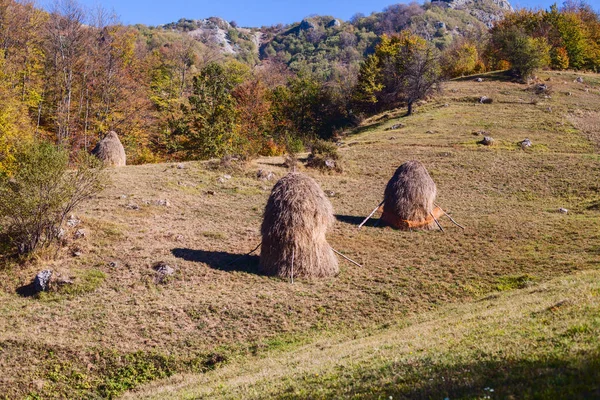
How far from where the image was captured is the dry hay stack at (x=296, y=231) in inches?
621

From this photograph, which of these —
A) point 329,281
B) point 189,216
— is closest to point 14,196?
point 189,216

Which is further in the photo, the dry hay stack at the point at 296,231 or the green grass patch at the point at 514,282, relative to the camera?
the dry hay stack at the point at 296,231

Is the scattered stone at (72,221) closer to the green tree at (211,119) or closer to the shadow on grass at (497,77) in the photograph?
the green tree at (211,119)

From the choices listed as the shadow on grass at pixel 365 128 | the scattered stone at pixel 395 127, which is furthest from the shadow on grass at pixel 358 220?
the shadow on grass at pixel 365 128

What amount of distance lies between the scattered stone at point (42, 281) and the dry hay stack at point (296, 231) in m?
7.06

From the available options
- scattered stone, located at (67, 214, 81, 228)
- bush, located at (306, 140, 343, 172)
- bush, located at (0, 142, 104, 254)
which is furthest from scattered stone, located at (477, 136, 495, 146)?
bush, located at (0, 142, 104, 254)

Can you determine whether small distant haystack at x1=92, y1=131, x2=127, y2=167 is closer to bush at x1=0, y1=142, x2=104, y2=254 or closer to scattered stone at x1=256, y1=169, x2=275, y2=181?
scattered stone at x1=256, y1=169, x2=275, y2=181

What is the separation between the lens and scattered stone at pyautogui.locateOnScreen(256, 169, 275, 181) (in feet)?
103

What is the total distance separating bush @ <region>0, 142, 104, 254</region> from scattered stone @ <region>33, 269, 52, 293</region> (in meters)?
2.01

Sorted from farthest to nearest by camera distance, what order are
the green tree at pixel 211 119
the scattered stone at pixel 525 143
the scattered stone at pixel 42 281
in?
the green tree at pixel 211 119 → the scattered stone at pixel 525 143 → the scattered stone at pixel 42 281

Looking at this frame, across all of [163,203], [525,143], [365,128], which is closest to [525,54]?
[365,128]

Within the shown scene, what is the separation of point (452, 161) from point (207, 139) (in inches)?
835

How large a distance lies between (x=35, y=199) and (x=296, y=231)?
30.2 feet

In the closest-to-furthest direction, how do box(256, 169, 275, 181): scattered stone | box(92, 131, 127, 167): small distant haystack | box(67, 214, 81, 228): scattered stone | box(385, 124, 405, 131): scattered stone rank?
box(67, 214, 81, 228): scattered stone
box(256, 169, 275, 181): scattered stone
box(92, 131, 127, 167): small distant haystack
box(385, 124, 405, 131): scattered stone
